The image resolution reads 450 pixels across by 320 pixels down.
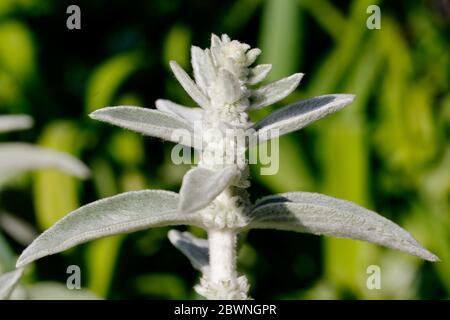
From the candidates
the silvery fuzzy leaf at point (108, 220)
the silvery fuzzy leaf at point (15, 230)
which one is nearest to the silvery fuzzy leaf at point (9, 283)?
the silvery fuzzy leaf at point (108, 220)

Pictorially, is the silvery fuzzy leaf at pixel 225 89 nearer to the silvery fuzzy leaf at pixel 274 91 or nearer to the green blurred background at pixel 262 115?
the silvery fuzzy leaf at pixel 274 91

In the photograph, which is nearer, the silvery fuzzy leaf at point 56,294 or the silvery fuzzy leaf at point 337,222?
the silvery fuzzy leaf at point 337,222

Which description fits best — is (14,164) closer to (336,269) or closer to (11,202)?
(11,202)

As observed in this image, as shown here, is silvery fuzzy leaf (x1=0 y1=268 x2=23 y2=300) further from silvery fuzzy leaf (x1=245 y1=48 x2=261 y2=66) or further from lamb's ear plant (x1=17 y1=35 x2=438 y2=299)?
silvery fuzzy leaf (x1=245 y1=48 x2=261 y2=66)

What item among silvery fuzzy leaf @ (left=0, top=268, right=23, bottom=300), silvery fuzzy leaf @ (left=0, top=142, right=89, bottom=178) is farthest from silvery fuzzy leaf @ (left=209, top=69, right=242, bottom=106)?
silvery fuzzy leaf @ (left=0, top=142, right=89, bottom=178)

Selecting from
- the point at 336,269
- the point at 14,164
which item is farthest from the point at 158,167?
the point at 14,164

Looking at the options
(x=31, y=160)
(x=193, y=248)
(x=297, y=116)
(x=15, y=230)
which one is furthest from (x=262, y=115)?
(x=297, y=116)


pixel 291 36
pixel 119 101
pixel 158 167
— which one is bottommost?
pixel 158 167
